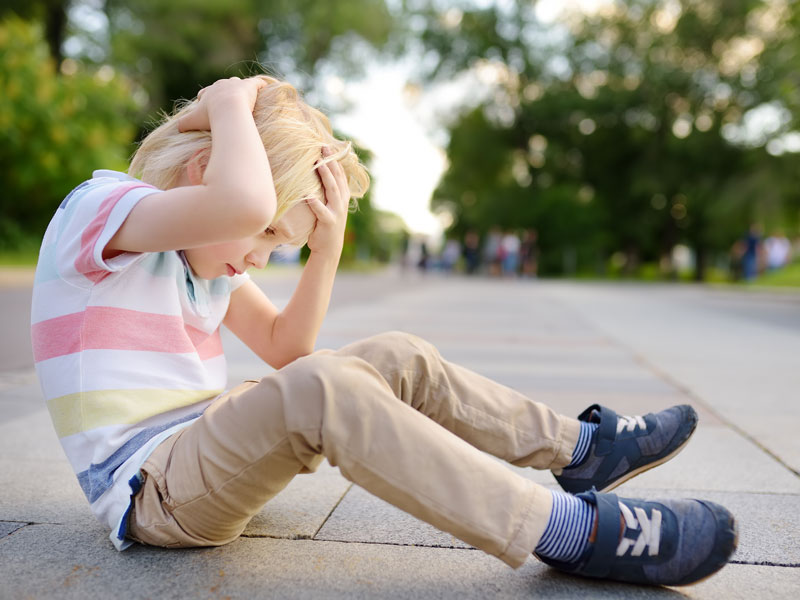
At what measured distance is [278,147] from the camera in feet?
5.77

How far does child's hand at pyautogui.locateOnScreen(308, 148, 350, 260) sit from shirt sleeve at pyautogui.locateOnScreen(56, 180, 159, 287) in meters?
0.41

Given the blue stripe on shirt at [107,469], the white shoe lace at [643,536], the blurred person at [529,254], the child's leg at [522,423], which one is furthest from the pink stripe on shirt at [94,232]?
the blurred person at [529,254]

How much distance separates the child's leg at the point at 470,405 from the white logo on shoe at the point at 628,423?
104 millimetres

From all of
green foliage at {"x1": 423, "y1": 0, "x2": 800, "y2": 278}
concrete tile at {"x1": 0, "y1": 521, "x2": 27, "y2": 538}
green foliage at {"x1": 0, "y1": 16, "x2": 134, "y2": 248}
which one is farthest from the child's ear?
green foliage at {"x1": 423, "y1": 0, "x2": 800, "y2": 278}

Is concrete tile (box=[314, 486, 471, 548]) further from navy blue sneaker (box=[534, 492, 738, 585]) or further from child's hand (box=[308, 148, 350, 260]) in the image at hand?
child's hand (box=[308, 148, 350, 260])

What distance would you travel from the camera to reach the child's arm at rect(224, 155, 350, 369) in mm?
2084

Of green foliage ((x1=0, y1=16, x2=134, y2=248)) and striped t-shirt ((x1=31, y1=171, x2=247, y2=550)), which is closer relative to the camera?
striped t-shirt ((x1=31, y1=171, x2=247, y2=550))

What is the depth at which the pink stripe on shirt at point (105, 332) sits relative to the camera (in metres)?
1.73

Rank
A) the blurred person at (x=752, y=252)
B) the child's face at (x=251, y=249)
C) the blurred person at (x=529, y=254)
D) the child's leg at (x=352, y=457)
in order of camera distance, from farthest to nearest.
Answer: the blurred person at (x=529, y=254), the blurred person at (x=752, y=252), the child's face at (x=251, y=249), the child's leg at (x=352, y=457)

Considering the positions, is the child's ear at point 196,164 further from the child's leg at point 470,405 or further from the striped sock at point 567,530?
the striped sock at point 567,530

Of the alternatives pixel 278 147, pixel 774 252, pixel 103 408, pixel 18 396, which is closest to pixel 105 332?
pixel 103 408

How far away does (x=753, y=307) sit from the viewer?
12453 mm

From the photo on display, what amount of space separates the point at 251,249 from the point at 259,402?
16.3 inches

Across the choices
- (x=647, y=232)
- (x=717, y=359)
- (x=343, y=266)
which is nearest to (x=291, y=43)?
(x=343, y=266)
